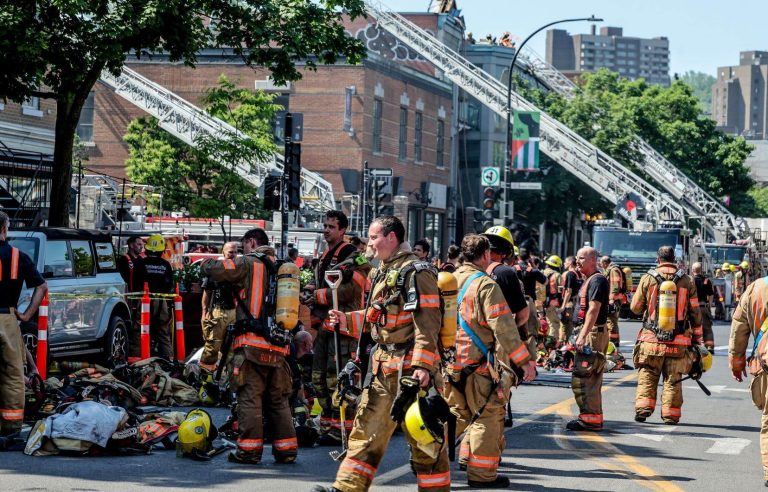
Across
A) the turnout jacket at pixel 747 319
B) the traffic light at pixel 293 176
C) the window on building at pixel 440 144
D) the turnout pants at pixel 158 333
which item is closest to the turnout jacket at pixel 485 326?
the turnout jacket at pixel 747 319

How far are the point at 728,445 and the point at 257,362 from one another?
15.7 ft

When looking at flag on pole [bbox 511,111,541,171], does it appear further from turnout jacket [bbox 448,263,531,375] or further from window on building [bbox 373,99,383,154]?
turnout jacket [bbox 448,263,531,375]

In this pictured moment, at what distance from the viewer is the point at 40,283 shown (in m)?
10.7

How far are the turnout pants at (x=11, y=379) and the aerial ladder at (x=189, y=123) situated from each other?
2529 centimetres

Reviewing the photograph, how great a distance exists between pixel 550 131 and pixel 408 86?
559 centimetres

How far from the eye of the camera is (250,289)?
970cm

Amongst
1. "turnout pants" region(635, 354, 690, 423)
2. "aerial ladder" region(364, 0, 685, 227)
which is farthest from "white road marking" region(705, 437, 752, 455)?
"aerial ladder" region(364, 0, 685, 227)

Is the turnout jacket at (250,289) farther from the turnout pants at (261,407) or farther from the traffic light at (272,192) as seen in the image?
the traffic light at (272,192)

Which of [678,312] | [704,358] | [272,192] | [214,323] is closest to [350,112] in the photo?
[272,192]

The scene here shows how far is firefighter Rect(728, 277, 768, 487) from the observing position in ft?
30.5

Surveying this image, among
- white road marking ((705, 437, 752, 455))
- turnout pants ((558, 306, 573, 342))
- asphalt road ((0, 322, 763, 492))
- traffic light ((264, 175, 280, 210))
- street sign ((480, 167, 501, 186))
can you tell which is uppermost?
street sign ((480, 167, 501, 186))

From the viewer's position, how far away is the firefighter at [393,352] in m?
7.55

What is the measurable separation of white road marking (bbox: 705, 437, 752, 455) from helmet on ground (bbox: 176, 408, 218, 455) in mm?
4469

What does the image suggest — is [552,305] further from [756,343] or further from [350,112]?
[350,112]
